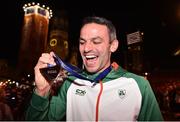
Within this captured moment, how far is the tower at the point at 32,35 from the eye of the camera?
50250mm

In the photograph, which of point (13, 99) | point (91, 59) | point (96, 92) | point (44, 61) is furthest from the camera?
point (13, 99)

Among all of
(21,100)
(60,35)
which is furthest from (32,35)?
(21,100)

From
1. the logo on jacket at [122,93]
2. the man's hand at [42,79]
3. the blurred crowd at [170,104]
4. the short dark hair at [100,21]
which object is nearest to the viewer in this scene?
the man's hand at [42,79]

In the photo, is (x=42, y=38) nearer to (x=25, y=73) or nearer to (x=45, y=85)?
(x=25, y=73)

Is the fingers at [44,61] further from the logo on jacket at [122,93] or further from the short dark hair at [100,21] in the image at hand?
the logo on jacket at [122,93]

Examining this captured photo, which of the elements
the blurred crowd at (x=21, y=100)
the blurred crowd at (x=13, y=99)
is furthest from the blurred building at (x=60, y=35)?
the blurred crowd at (x=13, y=99)

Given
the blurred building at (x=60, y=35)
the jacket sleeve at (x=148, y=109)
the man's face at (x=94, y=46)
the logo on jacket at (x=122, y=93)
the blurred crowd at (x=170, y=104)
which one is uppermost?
the blurred building at (x=60, y=35)

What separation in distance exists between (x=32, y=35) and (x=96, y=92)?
165 ft

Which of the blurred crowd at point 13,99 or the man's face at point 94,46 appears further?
the blurred crowd at point 13,99

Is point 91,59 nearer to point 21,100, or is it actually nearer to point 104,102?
point 104,102

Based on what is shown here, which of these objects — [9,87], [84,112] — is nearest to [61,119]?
[84,112]

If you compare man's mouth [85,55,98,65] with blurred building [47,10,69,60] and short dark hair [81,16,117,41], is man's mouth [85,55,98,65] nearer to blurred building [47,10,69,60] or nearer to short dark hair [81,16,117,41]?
short dark hair [81,16,117,41]

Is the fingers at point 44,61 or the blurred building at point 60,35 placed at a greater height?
the blurred building at point 60,35

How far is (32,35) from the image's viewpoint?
5159 cm
